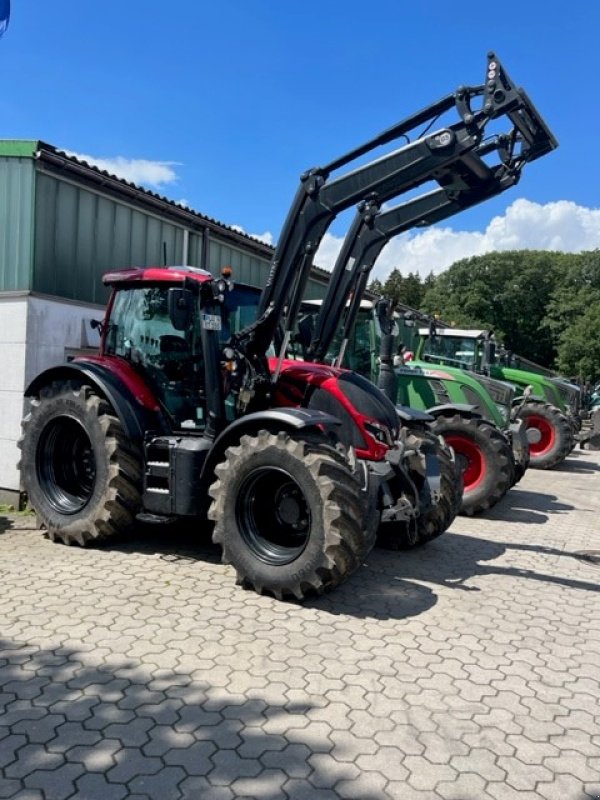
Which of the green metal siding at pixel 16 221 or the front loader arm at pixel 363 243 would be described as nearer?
the front loader arm at pixel 363 243

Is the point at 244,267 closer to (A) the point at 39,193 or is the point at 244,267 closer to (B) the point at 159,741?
(A) the point at 39,193

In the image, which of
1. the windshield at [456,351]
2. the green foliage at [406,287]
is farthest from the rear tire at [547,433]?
the green foliage at [406,287]

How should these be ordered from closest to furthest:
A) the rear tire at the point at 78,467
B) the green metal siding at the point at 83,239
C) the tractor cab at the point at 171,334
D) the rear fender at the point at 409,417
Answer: the tractor cab at the point at 171,334 → the rear tire at the point at 78,467 → the rear fender at the point at 409,417 → the green metal siding at the point at 83,239

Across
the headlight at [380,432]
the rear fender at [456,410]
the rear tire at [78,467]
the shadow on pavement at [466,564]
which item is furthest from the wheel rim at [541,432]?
the rear tire at [78,467]

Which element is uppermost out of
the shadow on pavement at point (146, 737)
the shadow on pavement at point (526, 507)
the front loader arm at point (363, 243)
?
the front loader arm at point (363, 243)

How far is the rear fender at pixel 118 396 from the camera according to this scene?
18.7 feet

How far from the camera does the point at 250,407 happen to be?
A: 5574mm

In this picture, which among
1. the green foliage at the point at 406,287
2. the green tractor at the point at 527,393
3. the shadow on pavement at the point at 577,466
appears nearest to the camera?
the green tractor at the point at 527,393

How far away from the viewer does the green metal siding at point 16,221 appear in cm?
704

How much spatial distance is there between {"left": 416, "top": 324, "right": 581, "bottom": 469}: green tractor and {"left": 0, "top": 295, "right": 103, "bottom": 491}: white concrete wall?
662cm

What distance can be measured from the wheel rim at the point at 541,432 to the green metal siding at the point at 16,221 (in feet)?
31.6

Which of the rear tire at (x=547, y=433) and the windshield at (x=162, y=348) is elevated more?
the windshield at (x=162, y=348)

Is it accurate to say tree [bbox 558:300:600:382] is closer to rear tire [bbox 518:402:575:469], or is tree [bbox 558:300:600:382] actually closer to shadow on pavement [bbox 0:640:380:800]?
rear tire [bbox 518:402:575:469]

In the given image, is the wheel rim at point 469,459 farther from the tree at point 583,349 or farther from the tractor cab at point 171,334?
the tree at point 583,349
